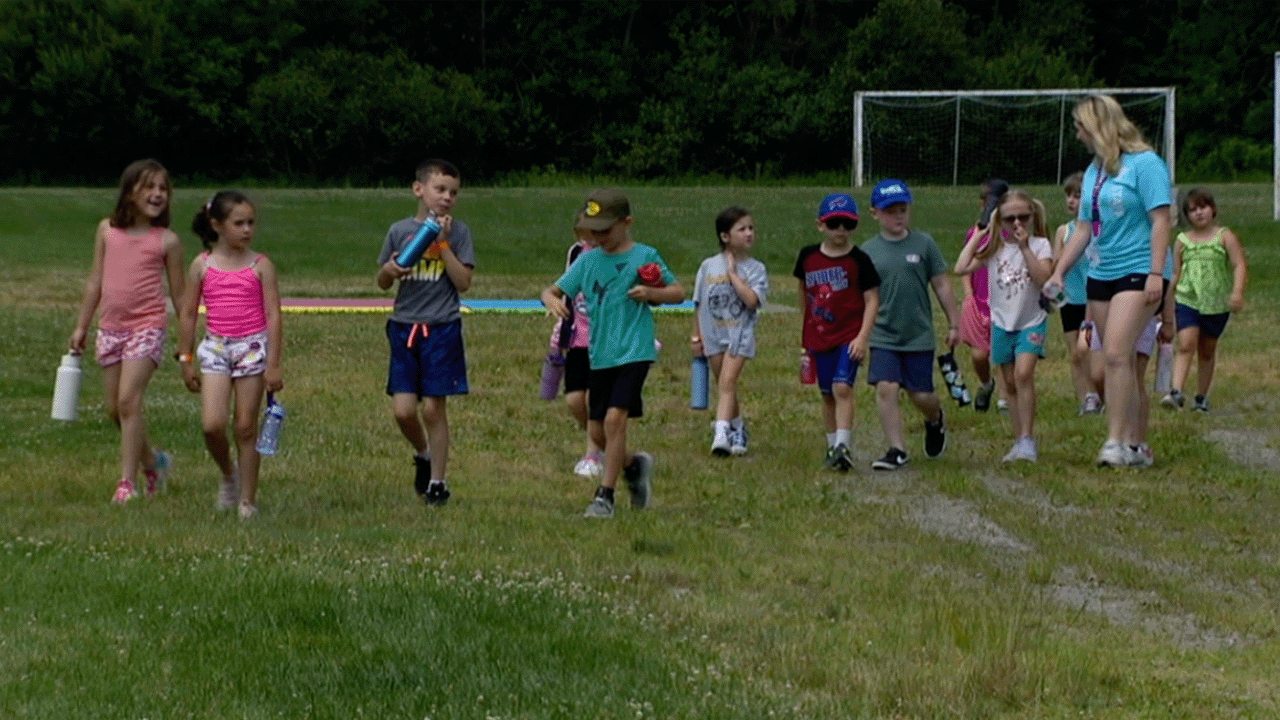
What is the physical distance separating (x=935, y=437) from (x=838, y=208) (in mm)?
1604

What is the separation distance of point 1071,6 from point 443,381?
58.8 metres

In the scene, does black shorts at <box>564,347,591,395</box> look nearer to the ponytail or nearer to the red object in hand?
the red object in hand

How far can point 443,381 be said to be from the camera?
9.66m

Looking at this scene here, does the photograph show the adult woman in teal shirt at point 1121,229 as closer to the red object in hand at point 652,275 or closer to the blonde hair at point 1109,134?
the blonde hair at point 1109,134

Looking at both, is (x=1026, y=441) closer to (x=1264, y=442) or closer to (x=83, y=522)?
(x=1264, y=442)

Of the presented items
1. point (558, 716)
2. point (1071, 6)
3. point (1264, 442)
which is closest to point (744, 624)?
point (558, 716)

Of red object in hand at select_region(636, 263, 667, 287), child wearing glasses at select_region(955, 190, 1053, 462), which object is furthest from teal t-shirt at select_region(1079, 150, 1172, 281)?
red object in hand at select_region(636, 263, 667, 287)

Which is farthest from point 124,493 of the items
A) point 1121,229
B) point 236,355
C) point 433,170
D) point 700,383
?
point 1121,229

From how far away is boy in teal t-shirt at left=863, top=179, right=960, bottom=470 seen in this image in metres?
11.5

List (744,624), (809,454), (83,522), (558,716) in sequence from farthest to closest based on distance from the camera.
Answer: (809,454)
(83,522)
(744,624)
(558,716)

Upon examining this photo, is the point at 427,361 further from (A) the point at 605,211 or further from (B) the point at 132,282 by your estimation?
(B) the point at 132,282

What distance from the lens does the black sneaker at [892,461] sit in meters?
11.5

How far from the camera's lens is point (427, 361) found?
966cm

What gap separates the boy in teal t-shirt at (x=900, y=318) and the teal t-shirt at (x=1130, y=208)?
0.99 metres
